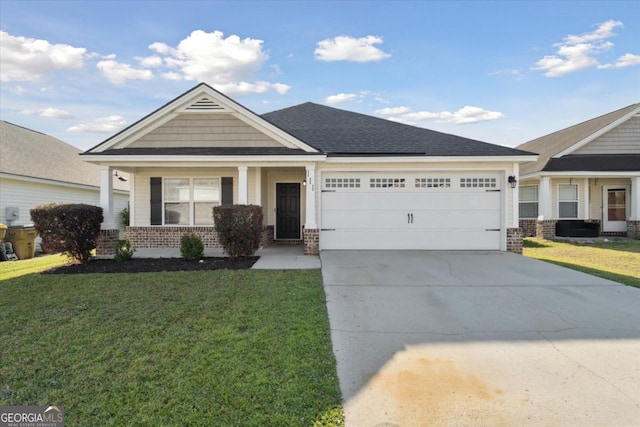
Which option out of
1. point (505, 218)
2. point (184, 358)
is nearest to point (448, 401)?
point (184, 358)

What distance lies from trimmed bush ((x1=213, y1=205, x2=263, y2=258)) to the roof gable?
2.60 m

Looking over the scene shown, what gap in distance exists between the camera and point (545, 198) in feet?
49.0

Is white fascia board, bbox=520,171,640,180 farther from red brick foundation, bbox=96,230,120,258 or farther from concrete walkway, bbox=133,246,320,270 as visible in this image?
red brick foundation, bbox=96,230,120,258

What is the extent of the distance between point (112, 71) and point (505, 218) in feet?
56.3

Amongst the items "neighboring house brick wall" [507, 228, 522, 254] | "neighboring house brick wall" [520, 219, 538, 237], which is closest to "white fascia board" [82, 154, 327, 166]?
"neighboring house brick wall" [507, 228, 522, 254]

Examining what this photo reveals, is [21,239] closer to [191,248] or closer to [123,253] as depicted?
[123,253]

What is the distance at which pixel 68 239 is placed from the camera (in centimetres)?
847

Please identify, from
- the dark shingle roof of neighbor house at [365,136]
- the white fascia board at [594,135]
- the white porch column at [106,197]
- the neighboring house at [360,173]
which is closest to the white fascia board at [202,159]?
the neighboring house at [360,173]

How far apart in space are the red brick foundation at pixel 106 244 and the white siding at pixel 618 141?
1923cm

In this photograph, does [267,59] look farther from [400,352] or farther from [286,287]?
[400,352]

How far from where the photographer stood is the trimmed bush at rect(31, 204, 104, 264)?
8.30 meters

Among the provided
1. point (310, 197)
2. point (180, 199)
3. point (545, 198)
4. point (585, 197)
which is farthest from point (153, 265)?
point (585, 197)

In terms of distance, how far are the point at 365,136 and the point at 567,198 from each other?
1094 cm

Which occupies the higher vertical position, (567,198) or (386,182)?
(386,182)
